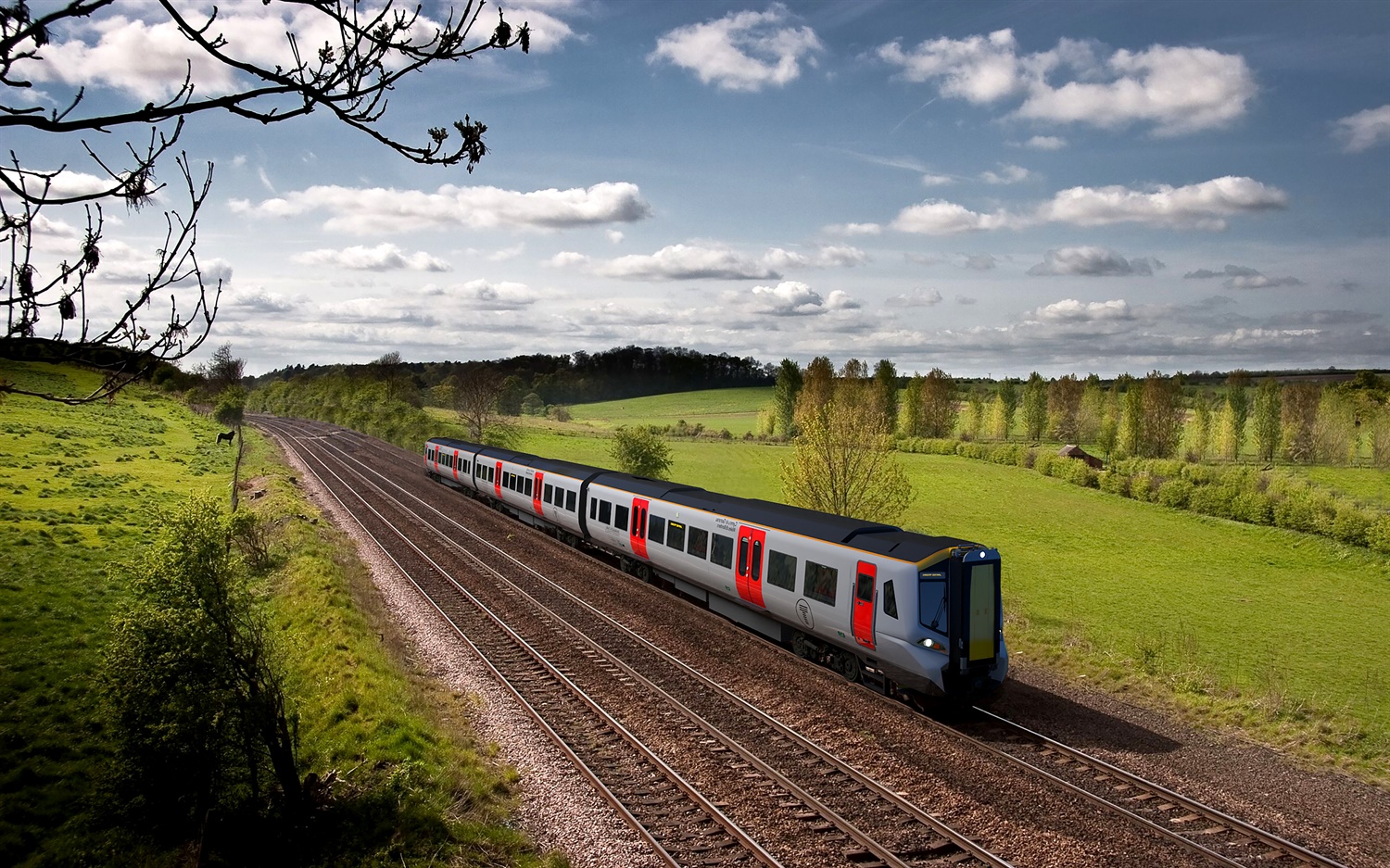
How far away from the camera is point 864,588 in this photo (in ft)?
47.1

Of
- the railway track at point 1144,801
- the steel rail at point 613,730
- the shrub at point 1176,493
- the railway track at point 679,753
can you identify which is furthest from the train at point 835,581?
the shrub at point 1176,493

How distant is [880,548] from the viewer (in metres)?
14.4

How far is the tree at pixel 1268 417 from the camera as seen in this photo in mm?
83188

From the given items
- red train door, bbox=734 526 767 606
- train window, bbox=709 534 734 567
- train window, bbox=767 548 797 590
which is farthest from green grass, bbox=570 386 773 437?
train window, bbox=767 548 797 590

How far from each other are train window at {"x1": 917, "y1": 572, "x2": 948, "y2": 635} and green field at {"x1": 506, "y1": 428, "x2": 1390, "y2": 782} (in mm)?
5689

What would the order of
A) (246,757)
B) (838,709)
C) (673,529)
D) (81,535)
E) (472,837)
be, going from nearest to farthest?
(472,837) → (246,757) → (838,709) → (673,529) → (81,535)

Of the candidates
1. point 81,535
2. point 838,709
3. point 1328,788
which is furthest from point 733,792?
point 81,535

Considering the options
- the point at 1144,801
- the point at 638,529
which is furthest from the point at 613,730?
the point at 638,529

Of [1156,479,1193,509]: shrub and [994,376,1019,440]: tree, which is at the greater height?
[994,376,1019,440]: tree

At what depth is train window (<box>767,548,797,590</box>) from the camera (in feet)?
53.0

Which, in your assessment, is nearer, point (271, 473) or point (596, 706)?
point (596, 706)

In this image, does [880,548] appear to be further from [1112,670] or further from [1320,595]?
[1320,595]

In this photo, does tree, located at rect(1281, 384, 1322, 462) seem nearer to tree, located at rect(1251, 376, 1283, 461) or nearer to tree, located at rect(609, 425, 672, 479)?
tree, located at rect(1251, 376, 1283, 461)

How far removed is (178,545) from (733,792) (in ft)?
27.4
